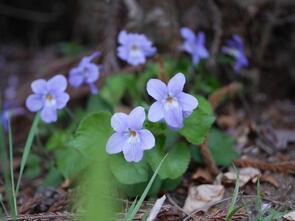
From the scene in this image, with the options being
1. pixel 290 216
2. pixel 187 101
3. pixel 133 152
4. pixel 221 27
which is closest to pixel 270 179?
pixel 290 216

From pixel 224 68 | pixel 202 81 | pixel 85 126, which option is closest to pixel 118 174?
pixel 85 126

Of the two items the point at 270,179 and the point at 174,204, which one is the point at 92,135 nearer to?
the point at 174,204

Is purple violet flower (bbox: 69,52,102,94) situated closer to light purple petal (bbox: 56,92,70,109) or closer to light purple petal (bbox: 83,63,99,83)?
light purple petal (bbox: 83,63,99,83)

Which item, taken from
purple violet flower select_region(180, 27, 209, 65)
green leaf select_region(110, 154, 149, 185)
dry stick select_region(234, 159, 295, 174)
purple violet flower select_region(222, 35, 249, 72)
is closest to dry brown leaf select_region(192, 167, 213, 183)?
dry stick select_region(234, 159, 295, 174)

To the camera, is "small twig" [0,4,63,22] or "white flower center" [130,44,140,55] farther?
"small twig" [0,4,63,22]

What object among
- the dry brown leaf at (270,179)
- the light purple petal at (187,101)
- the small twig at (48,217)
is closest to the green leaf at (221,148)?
the dry brown leaf at (270,179)
